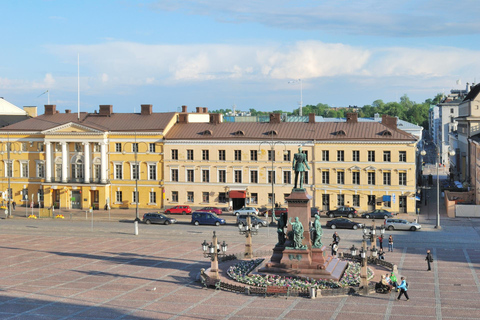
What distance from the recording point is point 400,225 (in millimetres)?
62531

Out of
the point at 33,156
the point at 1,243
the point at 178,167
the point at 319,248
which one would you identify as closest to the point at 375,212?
the point at 178,167

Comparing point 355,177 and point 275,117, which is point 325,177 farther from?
point 275,117

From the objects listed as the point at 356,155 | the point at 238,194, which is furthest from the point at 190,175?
the point at 356,155

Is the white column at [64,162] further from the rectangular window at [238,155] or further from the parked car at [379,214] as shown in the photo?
the parked car at [379,214]

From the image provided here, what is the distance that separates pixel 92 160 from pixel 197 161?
1360 cm

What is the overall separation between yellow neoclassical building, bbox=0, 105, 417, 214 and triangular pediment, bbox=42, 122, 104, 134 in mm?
127

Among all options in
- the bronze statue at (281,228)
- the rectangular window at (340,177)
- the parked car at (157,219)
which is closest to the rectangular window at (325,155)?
the rectangular window at (340,177)

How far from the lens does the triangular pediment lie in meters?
81.3

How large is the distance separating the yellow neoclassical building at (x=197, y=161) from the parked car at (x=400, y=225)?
444 inches

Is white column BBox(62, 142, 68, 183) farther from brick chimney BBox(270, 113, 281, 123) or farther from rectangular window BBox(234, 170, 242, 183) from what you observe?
brick chimney BBox(270, 113, 281, 123)

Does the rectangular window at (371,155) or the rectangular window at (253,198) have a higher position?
the rectangular window at (371,155)

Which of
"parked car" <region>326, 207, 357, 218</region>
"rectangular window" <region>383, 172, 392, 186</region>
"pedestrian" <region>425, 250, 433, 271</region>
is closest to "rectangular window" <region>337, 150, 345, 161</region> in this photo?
"rectangular window" <region>383, 172, 392, 186</region>

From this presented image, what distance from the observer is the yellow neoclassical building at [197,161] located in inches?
2945

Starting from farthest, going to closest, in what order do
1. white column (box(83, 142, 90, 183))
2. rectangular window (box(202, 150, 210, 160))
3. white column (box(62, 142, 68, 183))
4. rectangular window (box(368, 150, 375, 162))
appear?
white column (box(62, 142, 68, 183)), white column (box(83, 142, 90, 183)), rectangular window (box(202, 150, 210, 160)), rectangular window (box(368, 150, 375, 162))
